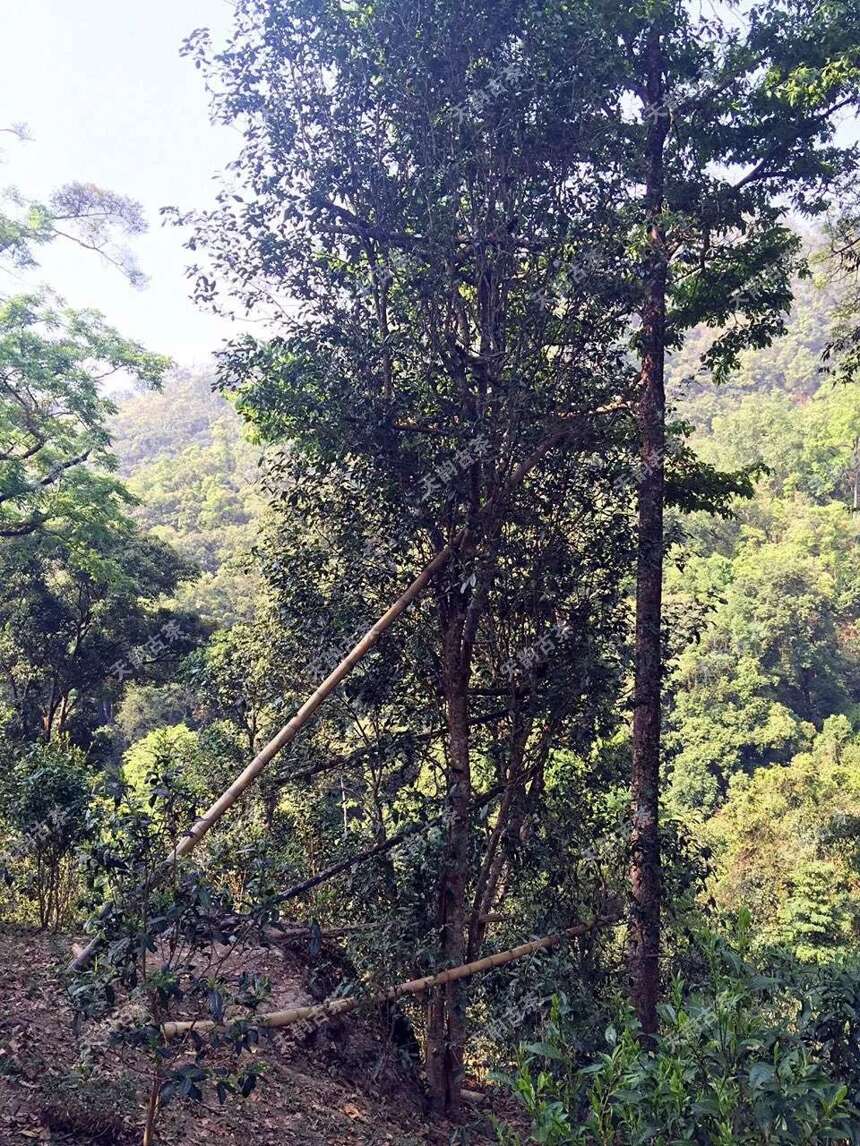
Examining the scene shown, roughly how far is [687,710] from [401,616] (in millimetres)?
28242

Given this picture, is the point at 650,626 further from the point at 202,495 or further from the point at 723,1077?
the point at 202,495

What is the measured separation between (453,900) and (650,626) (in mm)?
2121

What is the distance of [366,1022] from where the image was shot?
21.1ft

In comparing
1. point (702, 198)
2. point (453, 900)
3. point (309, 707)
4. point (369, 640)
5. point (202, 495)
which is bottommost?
point (453, 900)

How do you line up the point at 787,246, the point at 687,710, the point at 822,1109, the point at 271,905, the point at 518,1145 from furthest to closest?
the point at 687,710 < the point at 787,246 < the point at 271,905 < the point at 518,1145 < the point at 822,1109

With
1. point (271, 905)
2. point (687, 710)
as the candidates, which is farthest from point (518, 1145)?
point (687, 710)

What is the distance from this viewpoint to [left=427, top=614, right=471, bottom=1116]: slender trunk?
16.2ft

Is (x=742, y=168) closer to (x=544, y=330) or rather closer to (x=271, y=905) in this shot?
(x=544, y=330)

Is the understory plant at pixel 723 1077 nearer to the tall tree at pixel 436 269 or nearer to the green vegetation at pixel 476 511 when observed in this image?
the green vegetation at pixel 476 511

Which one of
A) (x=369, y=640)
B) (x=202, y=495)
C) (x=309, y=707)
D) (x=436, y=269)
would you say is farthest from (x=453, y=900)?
(x=202, y=495)

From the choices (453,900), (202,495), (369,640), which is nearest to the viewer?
(369,640)

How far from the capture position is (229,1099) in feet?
14.7

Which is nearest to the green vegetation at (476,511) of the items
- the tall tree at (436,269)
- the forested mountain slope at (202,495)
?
the tall tree at (436,269)

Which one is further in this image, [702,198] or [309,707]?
[702,198]
